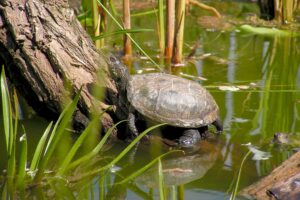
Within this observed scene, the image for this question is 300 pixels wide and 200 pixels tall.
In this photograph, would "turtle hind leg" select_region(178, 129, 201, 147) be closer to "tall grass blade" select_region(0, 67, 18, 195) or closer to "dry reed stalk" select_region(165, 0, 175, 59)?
"tall grass blade" select_region(0, 67, 18, 195)

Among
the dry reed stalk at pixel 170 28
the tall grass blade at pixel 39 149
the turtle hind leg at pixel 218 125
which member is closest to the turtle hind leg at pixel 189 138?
the turtle hind leg at pixel 218 125

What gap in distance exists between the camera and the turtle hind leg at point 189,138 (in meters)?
4.19

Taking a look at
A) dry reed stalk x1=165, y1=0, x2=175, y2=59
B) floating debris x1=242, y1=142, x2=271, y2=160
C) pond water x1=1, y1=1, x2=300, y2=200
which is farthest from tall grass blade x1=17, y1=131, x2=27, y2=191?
dry reed stalk x1=165, y1=0, x2=175, y2=59

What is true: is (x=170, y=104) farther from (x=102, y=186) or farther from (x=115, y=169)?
(x=102, y=186)

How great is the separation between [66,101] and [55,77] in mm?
168

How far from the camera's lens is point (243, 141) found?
424 cm

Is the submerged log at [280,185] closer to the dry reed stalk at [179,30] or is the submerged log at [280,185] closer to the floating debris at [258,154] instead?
the floating debris at [258,154]

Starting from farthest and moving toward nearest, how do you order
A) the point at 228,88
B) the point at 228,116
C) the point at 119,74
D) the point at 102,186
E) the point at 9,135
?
the point at 228,88 → the point at 228,116 → the point at 119,74 → the point at 102,186 → the point at 9,135

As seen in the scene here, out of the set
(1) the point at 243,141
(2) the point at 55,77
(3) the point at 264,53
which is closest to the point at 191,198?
(1) the point at 243,141

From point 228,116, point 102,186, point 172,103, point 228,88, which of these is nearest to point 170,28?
point 228,88

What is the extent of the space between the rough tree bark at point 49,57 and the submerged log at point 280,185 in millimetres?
1270

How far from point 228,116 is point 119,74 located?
91 centimetres

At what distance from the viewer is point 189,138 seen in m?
4.21

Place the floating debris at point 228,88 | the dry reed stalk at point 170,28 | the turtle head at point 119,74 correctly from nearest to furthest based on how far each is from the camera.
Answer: the turtle head at point 119,74
the floating debris at point 228,88
the dry reed stalk at point 170,28
